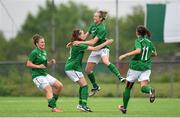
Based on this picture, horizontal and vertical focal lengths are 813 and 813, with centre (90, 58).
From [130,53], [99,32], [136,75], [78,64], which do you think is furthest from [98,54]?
[130,53]

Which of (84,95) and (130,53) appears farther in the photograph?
(84,95)

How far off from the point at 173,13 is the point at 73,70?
1184cm

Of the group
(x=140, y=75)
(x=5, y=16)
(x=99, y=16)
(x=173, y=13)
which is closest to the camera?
(x=140, y=75)

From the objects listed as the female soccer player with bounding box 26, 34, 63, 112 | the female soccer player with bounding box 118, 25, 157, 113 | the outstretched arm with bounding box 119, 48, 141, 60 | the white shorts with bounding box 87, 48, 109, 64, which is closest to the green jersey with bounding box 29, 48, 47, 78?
the female soccer player with bounding box 26, 34, 63, 112

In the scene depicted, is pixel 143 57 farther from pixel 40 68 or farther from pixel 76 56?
pixel 40 68

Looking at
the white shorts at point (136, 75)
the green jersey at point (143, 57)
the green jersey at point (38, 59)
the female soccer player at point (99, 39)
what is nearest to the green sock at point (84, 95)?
the female soccer player at point (99, 39)

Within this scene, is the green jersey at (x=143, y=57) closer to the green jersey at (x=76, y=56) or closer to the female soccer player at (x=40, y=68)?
the green jersey at (x=76, y=56)

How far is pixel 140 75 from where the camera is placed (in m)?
17.1

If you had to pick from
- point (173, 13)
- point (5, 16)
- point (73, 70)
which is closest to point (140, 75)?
point (73, 70)

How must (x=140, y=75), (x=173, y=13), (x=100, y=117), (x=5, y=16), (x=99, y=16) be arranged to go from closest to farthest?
(x=100, y=117), (x=140, y=75), (x=99, y=16), (x=173, y=13), (x=5, y=16)

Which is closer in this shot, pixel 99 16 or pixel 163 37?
pixel 99 16

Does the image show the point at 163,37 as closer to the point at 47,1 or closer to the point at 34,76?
the point at 47,1

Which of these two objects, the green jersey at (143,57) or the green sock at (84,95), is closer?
the green jersey at (143,57)

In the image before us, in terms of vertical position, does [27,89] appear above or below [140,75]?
below
